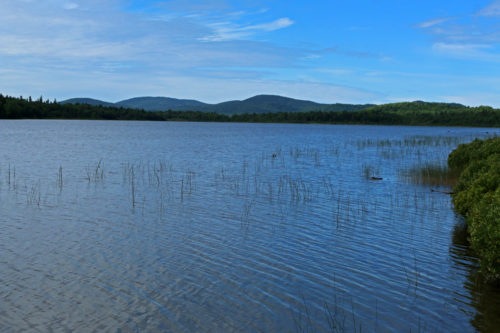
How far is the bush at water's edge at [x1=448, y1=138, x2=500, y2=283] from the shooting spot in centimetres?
1036

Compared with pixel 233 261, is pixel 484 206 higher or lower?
higher

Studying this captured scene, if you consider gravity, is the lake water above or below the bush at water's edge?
below

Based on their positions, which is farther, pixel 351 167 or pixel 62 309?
pixel 351 167

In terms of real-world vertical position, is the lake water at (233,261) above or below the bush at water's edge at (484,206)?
below

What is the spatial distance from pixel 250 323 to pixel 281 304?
1093 millimetres

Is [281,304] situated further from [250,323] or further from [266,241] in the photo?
[266,241]

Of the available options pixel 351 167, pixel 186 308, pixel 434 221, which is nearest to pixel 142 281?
pixel 186 308

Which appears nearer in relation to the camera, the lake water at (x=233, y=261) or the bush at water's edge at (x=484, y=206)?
the lake water at (x=233, y=261)

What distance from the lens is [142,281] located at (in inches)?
400

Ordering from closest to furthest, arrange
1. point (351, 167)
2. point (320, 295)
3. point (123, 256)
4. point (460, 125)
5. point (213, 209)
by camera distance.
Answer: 1. point (320, 295)
2. point (123, 256)
3. point (213, 209)
4. point (351, 167)
5. point (460, 125)

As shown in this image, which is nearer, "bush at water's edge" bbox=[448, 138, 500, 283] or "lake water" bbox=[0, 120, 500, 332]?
"lake water" bbox=[0, 120, 500, 332]

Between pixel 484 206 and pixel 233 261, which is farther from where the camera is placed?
pixel 484 206

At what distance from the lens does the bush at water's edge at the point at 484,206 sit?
34.0 ft

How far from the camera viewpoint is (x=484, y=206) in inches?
486
